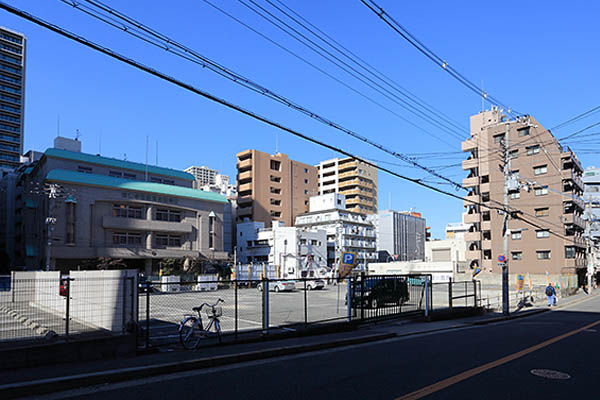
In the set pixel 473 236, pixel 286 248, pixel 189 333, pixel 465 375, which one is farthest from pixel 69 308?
pixel 473 236

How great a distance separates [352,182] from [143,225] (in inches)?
2410

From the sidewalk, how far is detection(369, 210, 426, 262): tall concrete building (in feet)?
320

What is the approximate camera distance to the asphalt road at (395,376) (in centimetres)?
723

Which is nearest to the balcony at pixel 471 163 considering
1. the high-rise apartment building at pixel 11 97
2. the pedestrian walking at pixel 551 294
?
the pedestrian walking at pixel 551 294

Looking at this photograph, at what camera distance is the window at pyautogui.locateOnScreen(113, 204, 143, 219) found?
191ft

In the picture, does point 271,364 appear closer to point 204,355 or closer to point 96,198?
point 204,355

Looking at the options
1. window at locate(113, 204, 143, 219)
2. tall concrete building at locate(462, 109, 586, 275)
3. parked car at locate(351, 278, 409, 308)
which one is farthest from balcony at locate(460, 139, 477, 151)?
parked car at locate(351, 278, 409, 308)

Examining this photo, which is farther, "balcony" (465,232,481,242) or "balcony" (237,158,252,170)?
"balcony" (237,158,252,170)

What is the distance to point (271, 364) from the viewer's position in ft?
31.8

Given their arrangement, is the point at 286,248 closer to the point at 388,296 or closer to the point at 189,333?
the point at 388,296

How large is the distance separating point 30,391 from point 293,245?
6691 centimetres

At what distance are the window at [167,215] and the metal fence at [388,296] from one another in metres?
50.0

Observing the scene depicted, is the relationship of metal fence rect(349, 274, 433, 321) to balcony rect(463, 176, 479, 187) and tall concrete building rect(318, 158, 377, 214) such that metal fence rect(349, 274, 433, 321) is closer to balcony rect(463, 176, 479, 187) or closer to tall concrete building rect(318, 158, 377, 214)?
balcony rect(463, 176, 479, 187)

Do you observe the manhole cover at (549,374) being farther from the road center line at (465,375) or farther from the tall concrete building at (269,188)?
the tall concrete building at (269,188)
